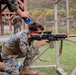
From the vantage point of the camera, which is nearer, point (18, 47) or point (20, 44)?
point (20, 44)

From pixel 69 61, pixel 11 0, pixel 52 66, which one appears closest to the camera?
pixel 11 0

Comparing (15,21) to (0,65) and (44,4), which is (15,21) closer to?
(44,4)

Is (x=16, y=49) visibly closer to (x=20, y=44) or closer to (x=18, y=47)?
(x=18, y=47)

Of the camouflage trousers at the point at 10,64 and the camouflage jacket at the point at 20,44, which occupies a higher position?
the camouflage jacket at the point at 20,44

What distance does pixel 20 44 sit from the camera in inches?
149

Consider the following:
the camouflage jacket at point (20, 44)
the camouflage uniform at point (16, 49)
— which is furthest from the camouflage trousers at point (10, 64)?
the camouflage jacket at point (20, 44)

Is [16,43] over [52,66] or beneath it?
over

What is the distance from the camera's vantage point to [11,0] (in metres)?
3.46

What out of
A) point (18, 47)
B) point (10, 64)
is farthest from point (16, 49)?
point (10, 64)

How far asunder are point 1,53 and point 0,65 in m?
0.20

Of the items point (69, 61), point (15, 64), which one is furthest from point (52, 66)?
point (15, 64)

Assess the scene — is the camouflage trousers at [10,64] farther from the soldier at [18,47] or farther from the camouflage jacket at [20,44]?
the camouflage jacket at [20,44]

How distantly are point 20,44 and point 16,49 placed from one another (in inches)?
10.0

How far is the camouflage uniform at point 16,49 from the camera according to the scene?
3797 mm
